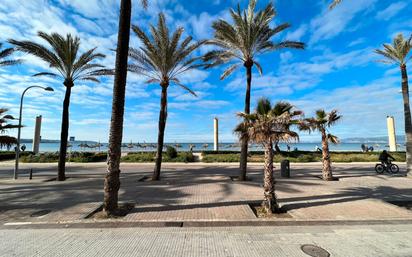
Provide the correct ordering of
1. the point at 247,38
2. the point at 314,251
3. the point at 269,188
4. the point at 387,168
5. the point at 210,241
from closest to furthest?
1. the point at 314,251
2. the point at 210,241
3. the point at 269,188
4. the point at 247,38
5. the point at 387,168

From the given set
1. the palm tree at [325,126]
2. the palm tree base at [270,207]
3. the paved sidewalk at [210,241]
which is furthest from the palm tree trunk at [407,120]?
the palm tree base at [270,207]

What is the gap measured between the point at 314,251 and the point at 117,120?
6.15 metres

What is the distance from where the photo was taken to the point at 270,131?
779 centimetres

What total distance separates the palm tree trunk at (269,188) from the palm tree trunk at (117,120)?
4566 millimetres

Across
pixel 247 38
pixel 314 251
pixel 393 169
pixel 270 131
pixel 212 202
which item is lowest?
pixel 314 251

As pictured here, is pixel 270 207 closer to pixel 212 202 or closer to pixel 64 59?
pixel 212 202

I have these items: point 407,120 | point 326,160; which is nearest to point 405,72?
point 407,120

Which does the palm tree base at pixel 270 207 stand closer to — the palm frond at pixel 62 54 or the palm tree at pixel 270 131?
the palm tree at pixel 270 131

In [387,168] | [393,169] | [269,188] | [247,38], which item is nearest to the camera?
[269,188]

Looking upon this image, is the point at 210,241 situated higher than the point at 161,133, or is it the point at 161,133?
the point at 161,133

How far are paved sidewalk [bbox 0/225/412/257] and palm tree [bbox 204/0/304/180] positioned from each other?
6.88 m

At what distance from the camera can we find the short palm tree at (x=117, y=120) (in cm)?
725

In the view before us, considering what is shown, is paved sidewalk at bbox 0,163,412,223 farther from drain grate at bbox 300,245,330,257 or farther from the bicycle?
the bicycle

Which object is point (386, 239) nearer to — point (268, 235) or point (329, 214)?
point (329, 214)
